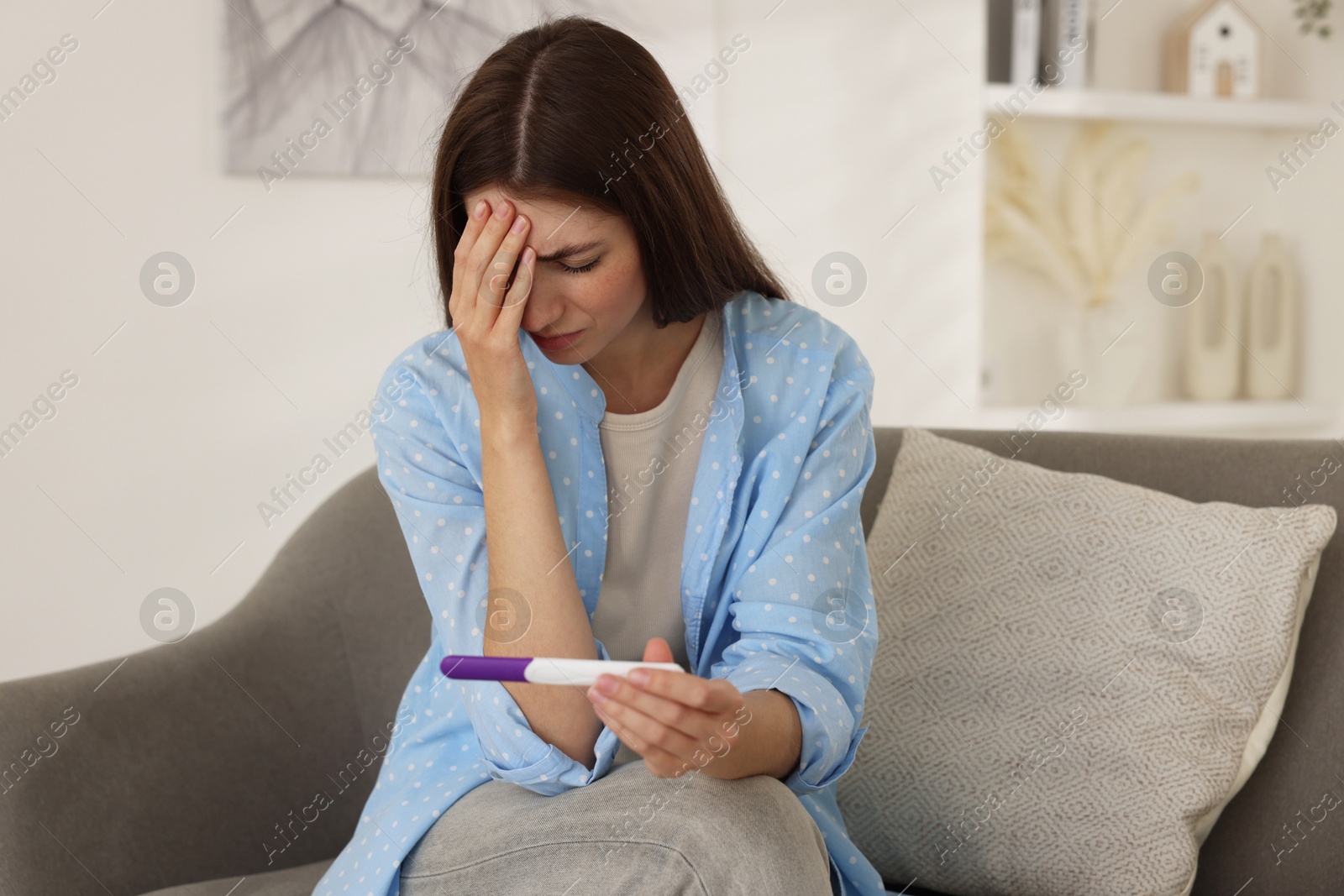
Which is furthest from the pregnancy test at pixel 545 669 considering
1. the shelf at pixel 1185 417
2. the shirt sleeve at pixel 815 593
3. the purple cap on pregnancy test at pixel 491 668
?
the shelf at pixel 1185 417

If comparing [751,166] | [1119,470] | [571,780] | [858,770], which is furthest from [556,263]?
[751,166]

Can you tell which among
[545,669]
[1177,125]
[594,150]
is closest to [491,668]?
[545,669]

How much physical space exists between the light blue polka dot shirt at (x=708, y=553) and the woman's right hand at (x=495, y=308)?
0.07m

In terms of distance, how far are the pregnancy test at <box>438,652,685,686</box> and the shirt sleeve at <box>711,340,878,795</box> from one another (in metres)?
0.22

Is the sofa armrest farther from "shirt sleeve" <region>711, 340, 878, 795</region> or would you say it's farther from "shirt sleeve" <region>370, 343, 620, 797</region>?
"shirt sleeve" <region>711, 340, 878, 795</region>

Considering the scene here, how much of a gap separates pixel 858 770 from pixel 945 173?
1597 mm

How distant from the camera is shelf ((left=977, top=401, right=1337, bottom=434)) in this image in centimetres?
258

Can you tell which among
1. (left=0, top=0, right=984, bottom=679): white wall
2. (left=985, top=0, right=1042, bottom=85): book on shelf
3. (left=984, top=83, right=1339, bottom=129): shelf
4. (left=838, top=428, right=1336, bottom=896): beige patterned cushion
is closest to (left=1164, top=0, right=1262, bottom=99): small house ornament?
(left=984, top=83, right=1339, bottom=129): shelf

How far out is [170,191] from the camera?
188 cm

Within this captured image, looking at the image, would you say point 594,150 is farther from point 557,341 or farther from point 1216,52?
point 1216,52

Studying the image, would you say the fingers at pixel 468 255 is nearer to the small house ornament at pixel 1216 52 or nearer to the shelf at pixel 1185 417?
the shelf at pixel 1185 417

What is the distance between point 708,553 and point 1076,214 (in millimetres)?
1939

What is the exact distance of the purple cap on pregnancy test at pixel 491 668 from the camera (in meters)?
0.75

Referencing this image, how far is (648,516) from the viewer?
1.11 meters
